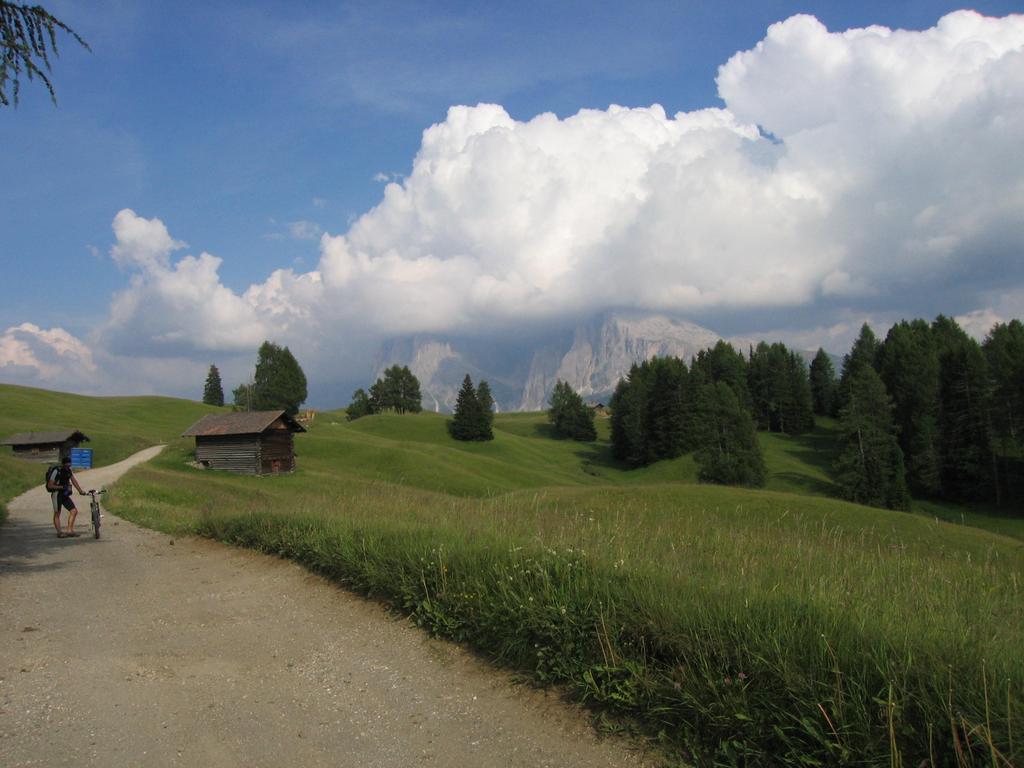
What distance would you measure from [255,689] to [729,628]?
13.7 feet

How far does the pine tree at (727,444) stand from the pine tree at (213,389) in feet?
370

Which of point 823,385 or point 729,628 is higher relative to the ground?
point 823,385

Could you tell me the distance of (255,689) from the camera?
5.76 meters

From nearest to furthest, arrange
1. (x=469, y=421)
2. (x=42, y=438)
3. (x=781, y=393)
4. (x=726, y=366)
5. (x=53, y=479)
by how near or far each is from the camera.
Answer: (x=53, y=479) → (x=42, y=438) → (x=469, y=421) → (x=781, y=393) → (x=726, y=366)

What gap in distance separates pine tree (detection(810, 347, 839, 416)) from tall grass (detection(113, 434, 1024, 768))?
129m

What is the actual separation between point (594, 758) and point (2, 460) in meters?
48.5

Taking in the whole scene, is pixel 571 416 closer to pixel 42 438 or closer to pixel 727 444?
pixel 727 444

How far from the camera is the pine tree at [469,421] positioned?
99.6 metres

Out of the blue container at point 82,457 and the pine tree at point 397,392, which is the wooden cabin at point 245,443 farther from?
the pine tree at point 397,392

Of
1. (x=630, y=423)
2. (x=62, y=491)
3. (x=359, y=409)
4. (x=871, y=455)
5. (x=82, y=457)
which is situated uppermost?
(x=359, y=409)

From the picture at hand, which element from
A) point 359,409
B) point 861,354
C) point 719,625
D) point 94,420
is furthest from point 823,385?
point 719,625

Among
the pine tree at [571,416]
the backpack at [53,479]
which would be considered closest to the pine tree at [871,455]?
the pine tree at [571,416]

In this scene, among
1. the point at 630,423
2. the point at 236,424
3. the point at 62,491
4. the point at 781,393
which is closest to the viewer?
the point at 62,491

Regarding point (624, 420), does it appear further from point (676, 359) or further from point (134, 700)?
A: point (134, 700)
